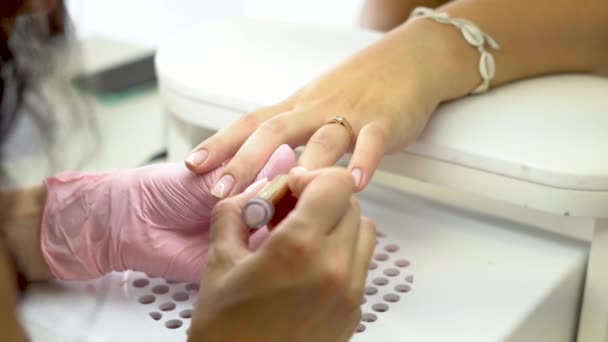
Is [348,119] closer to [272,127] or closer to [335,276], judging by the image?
[272,127]

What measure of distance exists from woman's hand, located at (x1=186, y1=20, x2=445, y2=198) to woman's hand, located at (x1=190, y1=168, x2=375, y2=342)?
0.34ft

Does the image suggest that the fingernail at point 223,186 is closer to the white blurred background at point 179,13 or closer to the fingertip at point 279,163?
the fingertip at point 279,163

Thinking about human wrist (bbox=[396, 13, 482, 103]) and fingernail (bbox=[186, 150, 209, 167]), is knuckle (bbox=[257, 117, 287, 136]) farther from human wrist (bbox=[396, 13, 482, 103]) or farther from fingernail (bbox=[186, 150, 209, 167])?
human wrist (bbox=[396, 13, 482, 103])

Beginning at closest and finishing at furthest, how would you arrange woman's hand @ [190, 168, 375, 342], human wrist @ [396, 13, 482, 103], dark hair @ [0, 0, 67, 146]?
dark hair @ [0, 0, 67, 146] → woman's hand @ [190, 168, 375, 342] → human wrist @ [396, 13, 482, 103]

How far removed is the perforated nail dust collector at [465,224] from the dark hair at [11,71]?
0.24 metres

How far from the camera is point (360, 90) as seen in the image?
60 centimetres

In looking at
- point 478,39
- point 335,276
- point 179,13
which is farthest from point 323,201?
point 179,13

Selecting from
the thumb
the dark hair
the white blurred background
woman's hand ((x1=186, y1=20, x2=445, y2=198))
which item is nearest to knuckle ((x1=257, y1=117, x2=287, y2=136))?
woman's hand ((x1=186, y1=20, x2=445, y2=198))

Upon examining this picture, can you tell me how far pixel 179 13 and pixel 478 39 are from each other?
36.5 inches

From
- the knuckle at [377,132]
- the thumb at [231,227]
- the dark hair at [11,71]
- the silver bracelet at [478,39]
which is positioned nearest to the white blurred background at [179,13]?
the silver bracelet at [478,39]

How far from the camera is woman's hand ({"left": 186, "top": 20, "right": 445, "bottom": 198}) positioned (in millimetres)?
517

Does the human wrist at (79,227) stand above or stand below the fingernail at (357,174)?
below

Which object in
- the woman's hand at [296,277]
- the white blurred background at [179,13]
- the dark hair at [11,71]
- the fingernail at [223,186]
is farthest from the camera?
the white blurred background at [179,13]

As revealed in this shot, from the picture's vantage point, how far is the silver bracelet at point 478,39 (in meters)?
0.66
